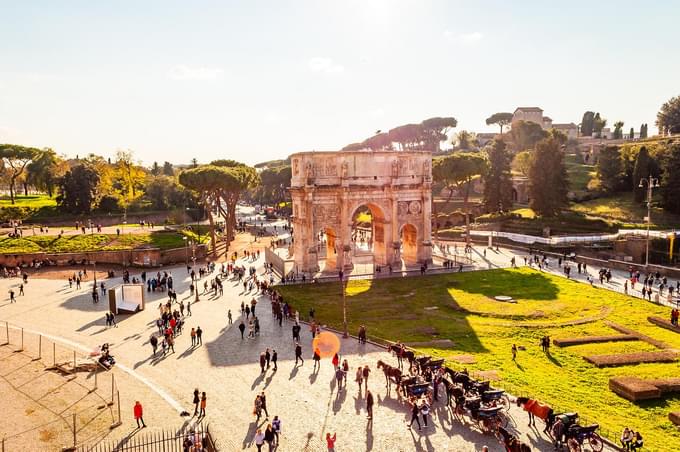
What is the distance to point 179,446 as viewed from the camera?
15.6m

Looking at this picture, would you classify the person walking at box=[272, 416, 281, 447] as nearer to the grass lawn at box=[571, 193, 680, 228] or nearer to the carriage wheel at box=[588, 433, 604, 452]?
the carriage wheel at box=[588, 433, 604, 452]

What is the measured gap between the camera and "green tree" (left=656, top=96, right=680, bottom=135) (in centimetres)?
8906

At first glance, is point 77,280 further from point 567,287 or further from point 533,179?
point 533,179

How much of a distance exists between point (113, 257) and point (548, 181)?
170 feet

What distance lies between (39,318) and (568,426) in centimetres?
3084

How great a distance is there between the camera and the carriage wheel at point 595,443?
46.6 ft

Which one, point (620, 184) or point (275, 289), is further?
point (620, 184)

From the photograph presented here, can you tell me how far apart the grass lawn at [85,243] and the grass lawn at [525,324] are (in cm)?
2318

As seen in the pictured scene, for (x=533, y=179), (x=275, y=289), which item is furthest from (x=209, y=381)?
(x=533, y=179)

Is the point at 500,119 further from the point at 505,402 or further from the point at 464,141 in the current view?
the point at 505,402

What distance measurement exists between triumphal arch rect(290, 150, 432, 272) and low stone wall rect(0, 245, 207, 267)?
15.1 meters

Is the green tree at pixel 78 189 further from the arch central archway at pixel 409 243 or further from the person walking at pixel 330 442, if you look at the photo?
the person walking at pixel 330 442

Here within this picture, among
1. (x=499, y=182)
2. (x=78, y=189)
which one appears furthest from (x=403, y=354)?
(x=78, y=189)

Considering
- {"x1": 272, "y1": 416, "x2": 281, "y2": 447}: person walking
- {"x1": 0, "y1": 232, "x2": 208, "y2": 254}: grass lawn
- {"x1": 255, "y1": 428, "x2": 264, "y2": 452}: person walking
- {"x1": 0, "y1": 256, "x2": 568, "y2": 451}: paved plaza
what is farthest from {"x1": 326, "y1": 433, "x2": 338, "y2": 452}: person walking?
{"x1": 0, "y1": 232, "x2": 208, "y2": 254}: grass lawn
